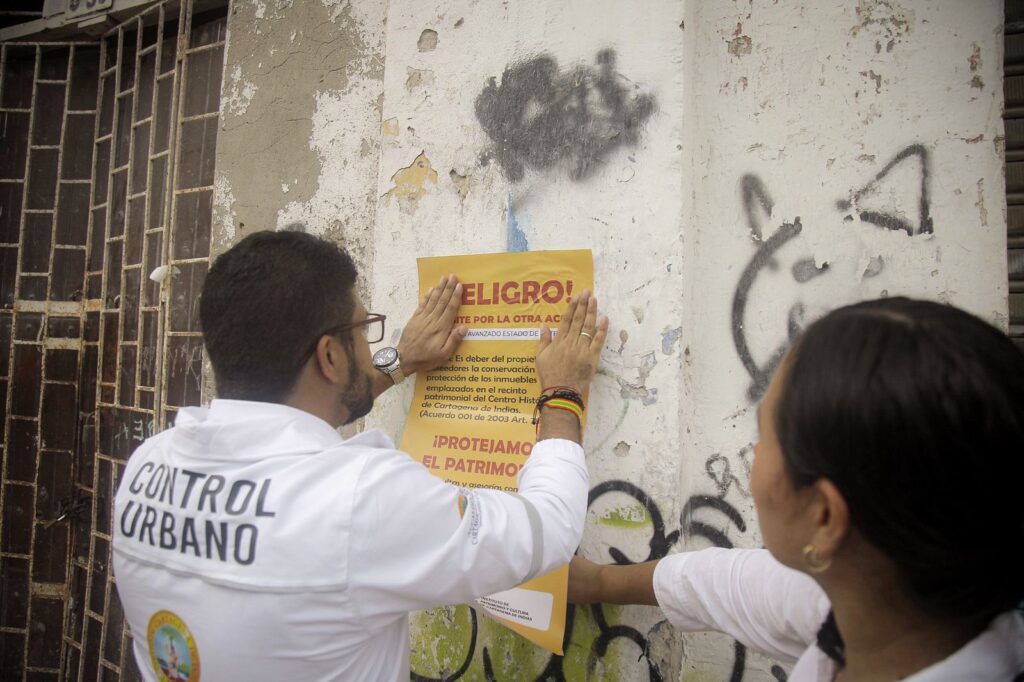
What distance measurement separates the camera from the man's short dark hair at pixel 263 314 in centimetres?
124

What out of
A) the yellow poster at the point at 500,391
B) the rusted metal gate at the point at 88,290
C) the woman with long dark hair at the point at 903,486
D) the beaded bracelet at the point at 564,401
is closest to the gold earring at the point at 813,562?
the woman with long dark hair at the point at 903,486

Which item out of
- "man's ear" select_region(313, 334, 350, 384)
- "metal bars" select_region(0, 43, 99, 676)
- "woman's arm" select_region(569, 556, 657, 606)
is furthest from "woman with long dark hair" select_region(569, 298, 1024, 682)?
"metal bars" select_region(0, 43, 99, 676)

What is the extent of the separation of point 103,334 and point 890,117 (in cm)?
368

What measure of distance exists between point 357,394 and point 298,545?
1.41 feet

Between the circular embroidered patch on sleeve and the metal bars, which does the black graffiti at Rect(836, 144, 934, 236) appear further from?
the metal bars

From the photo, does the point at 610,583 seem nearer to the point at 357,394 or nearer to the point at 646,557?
the point at 646,557

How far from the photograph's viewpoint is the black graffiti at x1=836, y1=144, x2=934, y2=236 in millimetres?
1502

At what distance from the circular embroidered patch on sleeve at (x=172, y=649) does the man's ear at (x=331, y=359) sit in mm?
522

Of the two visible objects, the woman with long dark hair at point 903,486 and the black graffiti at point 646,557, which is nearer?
the woman with long dark hair at point 903,486

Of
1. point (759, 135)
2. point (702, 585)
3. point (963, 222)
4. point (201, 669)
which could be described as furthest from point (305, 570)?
point (963, 222)

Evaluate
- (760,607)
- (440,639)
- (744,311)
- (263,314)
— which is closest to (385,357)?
(263,314)

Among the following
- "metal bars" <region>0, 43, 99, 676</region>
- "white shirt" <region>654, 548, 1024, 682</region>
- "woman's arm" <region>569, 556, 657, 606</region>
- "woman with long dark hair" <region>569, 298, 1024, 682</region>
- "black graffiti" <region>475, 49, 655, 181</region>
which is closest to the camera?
"woman with long dark hair" <region>569, 298, 1024, 682</region>

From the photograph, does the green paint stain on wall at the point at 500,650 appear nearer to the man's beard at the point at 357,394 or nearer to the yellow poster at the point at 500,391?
the yellow poster at the point at 500,391

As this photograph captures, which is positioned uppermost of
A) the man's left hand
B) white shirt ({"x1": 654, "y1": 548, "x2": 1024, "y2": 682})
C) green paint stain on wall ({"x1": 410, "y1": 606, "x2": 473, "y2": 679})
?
the man's left hand
